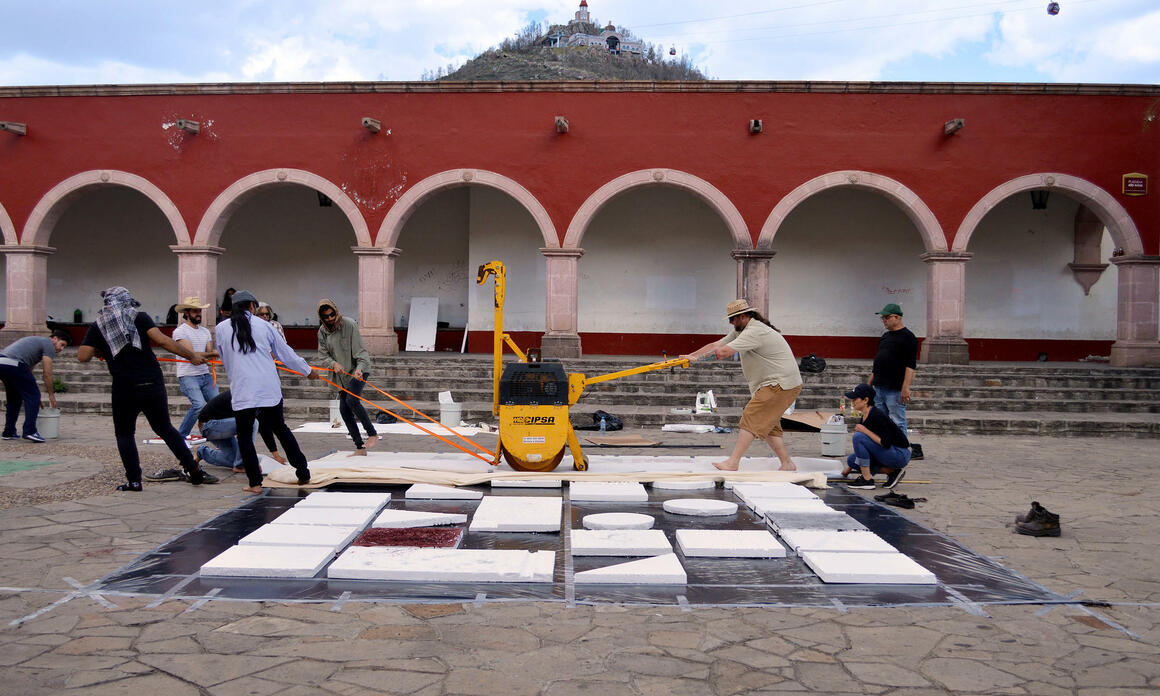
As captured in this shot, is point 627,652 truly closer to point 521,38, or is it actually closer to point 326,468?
point 326,468

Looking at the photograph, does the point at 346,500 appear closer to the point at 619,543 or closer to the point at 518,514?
the point at 518,514

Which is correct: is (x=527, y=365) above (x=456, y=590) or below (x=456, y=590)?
above

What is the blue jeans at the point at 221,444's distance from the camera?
6488mm

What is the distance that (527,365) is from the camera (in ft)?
20.3

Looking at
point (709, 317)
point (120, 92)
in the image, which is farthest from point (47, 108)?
point (709, 317)

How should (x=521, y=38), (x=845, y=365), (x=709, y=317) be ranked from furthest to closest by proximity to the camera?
(x=521, y=38) < (x=709, y=317) < (x=845, y=365)

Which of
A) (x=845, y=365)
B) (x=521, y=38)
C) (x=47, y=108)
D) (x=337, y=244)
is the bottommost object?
(x=845, y=365)

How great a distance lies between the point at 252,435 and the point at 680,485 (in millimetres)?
2914

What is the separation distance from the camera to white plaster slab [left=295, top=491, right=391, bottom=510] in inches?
203

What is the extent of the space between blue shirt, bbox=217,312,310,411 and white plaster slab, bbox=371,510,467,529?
4.59 feet

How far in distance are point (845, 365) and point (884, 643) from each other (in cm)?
1028

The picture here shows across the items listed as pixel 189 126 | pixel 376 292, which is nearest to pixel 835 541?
pixel 376 292

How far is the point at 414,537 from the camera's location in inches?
178

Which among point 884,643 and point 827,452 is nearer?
point 884,643
